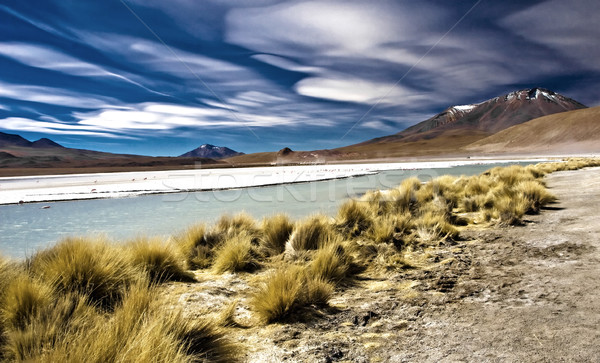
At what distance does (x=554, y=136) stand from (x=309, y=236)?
93472mm

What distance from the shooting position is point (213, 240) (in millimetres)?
4523

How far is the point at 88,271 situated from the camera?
8.54ft

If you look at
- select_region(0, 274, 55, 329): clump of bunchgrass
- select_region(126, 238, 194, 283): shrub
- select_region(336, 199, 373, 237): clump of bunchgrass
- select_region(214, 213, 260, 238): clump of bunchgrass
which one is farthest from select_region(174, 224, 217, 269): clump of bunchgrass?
select_region(336, 199, 373, 237): clump of bunchgrass

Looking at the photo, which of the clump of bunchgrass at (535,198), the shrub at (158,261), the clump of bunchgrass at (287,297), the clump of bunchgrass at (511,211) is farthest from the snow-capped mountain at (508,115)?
the clump of bunchgrass at (287,297)

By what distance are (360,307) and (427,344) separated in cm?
76

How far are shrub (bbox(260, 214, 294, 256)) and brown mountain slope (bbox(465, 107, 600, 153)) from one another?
76.3 metres

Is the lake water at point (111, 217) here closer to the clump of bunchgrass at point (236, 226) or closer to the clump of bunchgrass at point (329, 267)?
the clump of bunchgrass at point (236, 226)

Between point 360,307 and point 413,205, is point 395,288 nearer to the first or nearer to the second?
point 360,307

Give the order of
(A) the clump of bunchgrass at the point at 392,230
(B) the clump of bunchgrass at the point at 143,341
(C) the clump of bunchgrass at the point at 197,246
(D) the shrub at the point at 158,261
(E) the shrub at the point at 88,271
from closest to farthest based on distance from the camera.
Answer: (B) the clump of bunchgrass at the point at 143,341
(E) the shrub at the point at 88,271
(D) the shrub at the point at 158,261
(C) the clump of bunchgrass at the point at 197,246
(A) the clump of bunchgrass at the point at 392,230

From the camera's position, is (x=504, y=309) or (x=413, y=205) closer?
(x=504, y=309)

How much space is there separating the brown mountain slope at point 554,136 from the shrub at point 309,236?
7625 cm

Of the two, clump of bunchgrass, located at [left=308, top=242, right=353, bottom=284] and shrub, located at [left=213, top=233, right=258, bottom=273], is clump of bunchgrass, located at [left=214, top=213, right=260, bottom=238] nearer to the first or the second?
shrub, located at [left=213, top=233, right=258, bottom=273]

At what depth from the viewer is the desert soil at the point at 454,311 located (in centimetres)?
170

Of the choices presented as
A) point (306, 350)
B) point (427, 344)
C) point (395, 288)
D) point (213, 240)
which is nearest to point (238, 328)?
point (306, 350)
